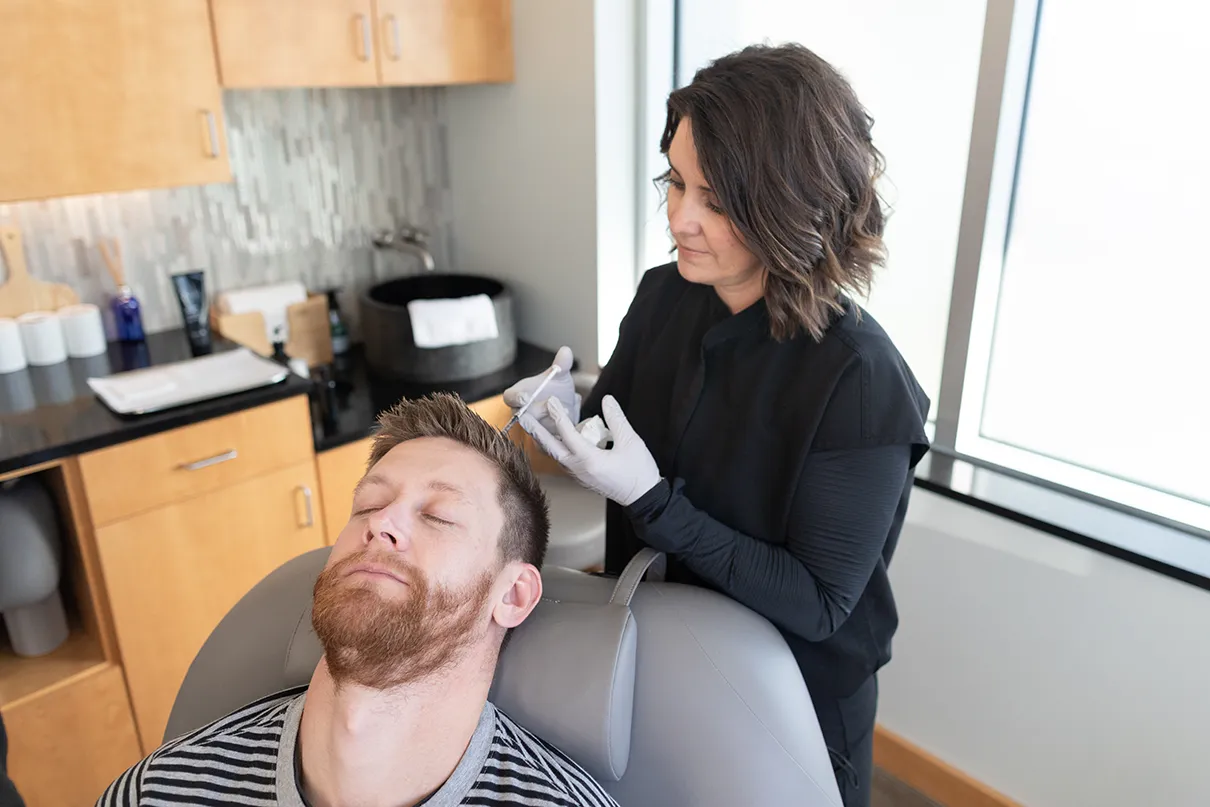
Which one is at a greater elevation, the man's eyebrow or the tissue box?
the man's eyebrow

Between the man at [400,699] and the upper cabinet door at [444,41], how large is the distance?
56.1 inches

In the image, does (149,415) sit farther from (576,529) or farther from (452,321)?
(576,529)

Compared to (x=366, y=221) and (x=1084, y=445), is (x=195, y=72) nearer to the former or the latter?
(x=366, y=221)

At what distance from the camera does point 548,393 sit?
55.5 inches

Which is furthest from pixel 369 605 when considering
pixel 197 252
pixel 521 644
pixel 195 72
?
pixel 197 252

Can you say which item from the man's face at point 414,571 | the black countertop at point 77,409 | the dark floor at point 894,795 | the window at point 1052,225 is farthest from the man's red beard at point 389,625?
the dark floor at point 894,795

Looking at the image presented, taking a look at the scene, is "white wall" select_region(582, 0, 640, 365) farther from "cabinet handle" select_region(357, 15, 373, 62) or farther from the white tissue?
the white tissue

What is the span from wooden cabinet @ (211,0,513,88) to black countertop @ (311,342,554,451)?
29.8 inches

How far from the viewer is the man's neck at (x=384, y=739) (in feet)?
3.36

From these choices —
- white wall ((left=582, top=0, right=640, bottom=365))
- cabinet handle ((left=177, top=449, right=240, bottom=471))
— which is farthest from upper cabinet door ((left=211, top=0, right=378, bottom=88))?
cabinet handle ((left=177, top=449, right=240, bottom=471))

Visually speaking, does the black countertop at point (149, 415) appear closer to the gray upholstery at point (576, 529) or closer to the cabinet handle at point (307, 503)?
the cabinet handle at point (307, 503)

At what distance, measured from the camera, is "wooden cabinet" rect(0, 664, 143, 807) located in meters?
1.84

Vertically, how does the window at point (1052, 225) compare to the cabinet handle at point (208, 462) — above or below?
above

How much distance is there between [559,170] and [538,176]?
9cm
